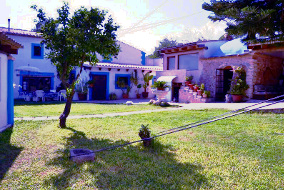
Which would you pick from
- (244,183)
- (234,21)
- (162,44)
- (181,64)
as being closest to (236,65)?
(181,64)

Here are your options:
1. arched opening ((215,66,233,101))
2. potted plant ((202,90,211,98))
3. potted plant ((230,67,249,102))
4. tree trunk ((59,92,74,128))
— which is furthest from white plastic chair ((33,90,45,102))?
potted plant ((230,67,249,102))

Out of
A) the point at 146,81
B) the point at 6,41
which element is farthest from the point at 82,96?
the point at 6,41

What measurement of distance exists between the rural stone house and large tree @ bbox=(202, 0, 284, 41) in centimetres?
764

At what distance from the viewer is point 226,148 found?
538 centimetres

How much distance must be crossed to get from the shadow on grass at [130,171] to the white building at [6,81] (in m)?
3.50

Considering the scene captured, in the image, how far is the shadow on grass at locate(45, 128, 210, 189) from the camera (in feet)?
11.7

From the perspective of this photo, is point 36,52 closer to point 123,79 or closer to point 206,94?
point 123,79

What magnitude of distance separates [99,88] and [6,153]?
615 inches

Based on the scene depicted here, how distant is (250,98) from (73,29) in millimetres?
11407

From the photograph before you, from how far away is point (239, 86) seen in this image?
541 inches

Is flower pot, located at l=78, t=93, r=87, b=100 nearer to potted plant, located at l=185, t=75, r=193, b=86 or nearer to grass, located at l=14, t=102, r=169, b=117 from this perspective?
grass, located at l=14, t=102, r=169, b=117

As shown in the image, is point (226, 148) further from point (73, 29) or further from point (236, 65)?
point (236, 65)

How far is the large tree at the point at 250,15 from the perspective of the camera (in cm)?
452

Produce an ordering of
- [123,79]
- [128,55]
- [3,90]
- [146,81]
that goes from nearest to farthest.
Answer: [3,90] → [123,79] → [146,81] → [128,55]
